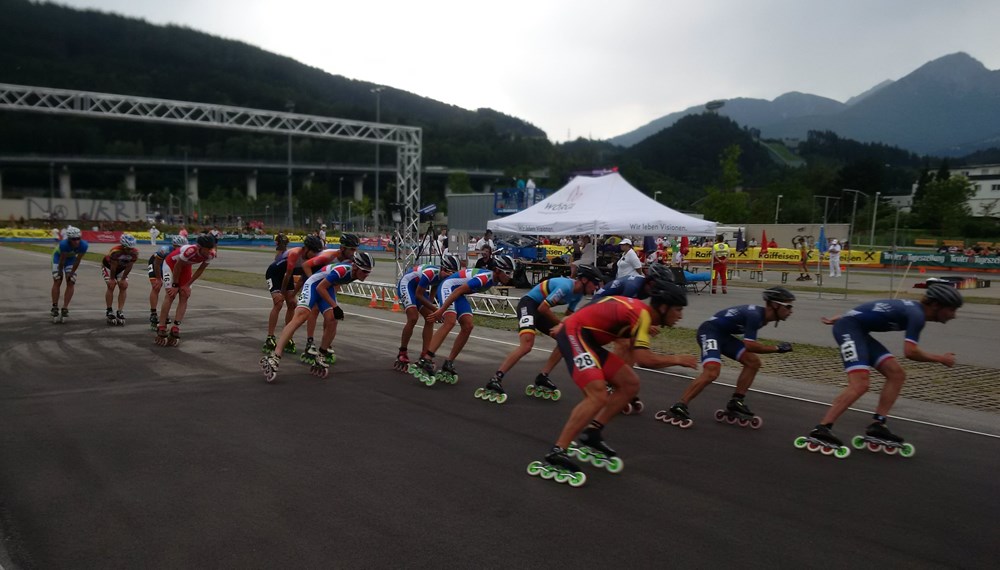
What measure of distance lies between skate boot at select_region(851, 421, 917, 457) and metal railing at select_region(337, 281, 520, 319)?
10.2 m

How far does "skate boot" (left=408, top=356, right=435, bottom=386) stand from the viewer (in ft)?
31.1

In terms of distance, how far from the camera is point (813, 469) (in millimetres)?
6398

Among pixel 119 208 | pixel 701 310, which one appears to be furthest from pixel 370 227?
pixel 701 310

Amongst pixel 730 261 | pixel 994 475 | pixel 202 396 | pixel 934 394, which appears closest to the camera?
pixel 994 475

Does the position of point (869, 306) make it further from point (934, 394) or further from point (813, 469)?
point (934, 394)

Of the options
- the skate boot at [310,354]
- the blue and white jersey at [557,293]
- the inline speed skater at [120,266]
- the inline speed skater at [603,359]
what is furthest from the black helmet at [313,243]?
the inline speed skater at [603,359]

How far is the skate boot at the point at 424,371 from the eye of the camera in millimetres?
9469

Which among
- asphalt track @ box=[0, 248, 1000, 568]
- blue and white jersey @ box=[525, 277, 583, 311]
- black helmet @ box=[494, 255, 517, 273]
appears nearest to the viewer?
Result: asphalt track @ box=[0, 248, 1000, 568]

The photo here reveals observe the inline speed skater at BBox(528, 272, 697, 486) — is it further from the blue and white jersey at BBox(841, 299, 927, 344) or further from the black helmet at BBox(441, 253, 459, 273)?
the black helmet at BBox(441, 253, 459, 273)

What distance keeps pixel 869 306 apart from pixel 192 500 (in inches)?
274

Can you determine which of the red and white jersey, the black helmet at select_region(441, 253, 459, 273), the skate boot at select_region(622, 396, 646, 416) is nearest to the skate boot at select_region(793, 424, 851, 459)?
the skate boot at select_region(622, 396, 646, 416)

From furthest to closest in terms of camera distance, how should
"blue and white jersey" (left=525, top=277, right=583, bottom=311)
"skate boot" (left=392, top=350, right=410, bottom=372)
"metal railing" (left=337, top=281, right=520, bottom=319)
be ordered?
"metal railing" (left=337, top=281, right=520, bottom=319)
"skate boot" (left=392, top=350, right=410, bottom=372)
"blue and white jersey" (left=525, top=277, right=583, bottom=311)

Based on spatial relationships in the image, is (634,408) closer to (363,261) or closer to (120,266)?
(363,261)

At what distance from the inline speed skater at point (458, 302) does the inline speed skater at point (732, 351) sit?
2598 millimetres
